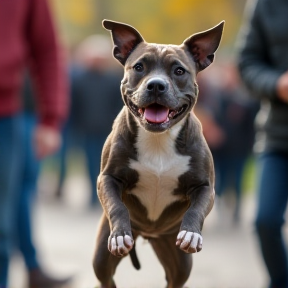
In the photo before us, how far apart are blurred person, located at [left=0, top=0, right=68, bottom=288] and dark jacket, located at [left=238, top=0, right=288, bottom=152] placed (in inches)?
61.3

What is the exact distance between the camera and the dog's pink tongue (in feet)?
11.6

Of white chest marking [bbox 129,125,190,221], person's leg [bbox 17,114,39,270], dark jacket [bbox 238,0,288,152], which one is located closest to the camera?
white chest marking [bbox 129,125,190,221]

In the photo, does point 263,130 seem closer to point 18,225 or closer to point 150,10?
point 18,225

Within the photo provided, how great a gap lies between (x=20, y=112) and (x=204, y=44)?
11.3ft

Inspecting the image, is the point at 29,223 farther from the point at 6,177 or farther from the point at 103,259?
the point at 103,259

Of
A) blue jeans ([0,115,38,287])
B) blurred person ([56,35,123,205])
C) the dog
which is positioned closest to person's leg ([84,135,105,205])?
blurred person ([56,35,123,205])

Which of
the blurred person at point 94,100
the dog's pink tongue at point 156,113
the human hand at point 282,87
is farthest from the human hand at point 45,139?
the blurred person at point 94,100

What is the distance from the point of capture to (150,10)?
1095 inches

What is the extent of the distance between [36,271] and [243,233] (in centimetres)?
540

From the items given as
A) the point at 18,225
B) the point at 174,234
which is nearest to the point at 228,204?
the point at 18,225

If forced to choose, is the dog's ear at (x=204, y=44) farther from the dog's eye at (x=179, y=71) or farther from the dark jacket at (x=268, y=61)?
the dark jacket at (x=268, y=61)

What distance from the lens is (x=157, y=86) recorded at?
3.45 meters

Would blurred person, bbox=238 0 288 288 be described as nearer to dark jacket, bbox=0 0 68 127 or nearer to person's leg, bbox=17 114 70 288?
dark jacket, bbox=0 0 68 127

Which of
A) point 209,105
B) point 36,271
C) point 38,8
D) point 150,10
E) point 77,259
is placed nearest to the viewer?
point 38,8
